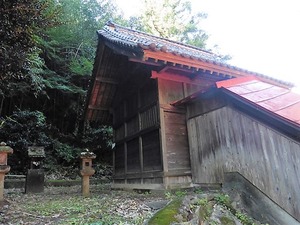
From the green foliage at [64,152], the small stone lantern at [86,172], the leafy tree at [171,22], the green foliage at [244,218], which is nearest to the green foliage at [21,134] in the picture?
the green foliage at [64,152]

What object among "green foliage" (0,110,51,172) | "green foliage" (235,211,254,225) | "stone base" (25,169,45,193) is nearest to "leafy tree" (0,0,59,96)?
"stone base" (25,169,45,193)

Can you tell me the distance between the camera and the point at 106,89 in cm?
942

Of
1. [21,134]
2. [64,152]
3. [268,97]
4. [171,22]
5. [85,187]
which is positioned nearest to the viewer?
[268,97]

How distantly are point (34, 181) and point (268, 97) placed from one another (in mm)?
7572

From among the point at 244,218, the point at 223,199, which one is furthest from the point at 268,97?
the point at 244,218

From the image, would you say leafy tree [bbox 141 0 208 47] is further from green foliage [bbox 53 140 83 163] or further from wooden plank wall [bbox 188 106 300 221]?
wooden plank wall [bbox 188 106 300 221]

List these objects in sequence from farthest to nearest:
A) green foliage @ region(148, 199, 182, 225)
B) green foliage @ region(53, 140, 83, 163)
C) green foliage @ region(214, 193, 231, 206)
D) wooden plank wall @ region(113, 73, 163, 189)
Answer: green foliage @ region(53, 140, 83, 163)
wooden plank wall @ region(113, 73, 163, 189)
green foliage @ region(214, 193, 231, 206)
green foliage @ region(148, 199, 182, 225)

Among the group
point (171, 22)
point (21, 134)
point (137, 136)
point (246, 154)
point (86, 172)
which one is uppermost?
point (171, 22)

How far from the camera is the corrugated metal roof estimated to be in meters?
4.10

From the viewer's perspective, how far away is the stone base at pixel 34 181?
7812 millimetres

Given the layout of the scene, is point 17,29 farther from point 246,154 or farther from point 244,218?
point 244,218

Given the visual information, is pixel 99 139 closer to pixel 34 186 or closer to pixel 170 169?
pixel 34 186

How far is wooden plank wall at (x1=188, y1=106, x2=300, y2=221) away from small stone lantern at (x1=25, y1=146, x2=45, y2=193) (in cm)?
532

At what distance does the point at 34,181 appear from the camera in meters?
7.92
